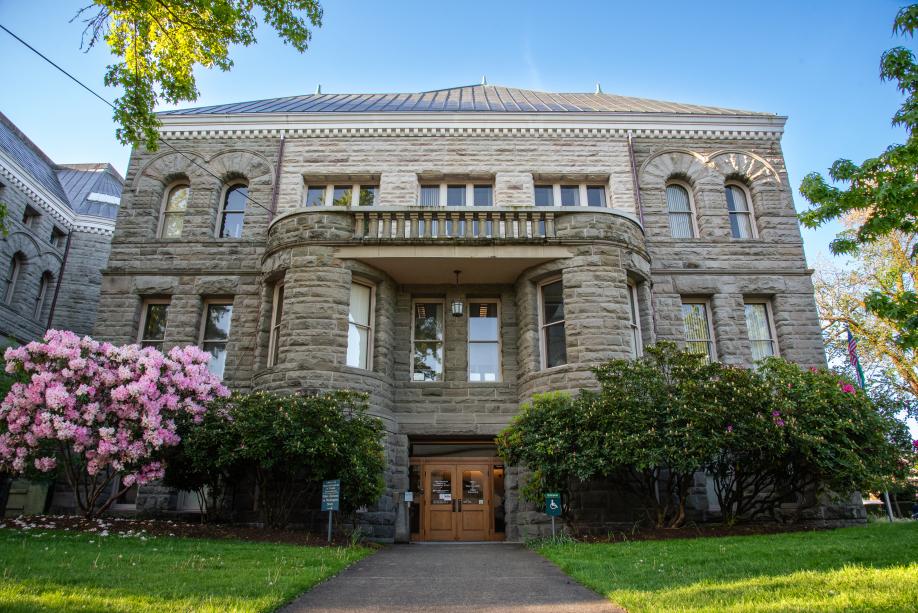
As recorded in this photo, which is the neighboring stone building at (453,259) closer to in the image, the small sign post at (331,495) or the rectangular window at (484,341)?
the rectangular window at (484,341)

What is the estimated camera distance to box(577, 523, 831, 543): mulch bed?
10117mm

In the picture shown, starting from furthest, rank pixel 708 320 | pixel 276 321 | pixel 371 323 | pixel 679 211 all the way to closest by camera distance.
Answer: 1. pixel 679 211
2. pixel 708 320
3. pixel 276 321
4. pixel 371 323

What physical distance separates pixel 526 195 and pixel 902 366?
17065mm

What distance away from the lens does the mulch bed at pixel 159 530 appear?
9.59 m

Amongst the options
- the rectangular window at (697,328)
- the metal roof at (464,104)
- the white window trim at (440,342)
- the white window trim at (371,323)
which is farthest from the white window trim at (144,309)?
the rectangular window at (697,328)

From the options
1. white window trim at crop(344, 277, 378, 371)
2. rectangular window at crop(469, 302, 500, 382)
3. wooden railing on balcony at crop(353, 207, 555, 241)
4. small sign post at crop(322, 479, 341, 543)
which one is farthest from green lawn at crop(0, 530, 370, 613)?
wooden railing on balcony at crop(353, 207, 555, 241)

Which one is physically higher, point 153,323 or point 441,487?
point 153,323

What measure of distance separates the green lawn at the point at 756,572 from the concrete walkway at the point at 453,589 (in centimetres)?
30

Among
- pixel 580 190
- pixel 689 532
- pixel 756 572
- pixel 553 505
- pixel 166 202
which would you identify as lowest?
pixel 756 572

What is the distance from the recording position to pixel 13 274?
19328 mm

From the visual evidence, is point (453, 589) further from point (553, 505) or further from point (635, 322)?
point (635, 322)

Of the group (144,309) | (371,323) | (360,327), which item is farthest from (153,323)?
(371,323)

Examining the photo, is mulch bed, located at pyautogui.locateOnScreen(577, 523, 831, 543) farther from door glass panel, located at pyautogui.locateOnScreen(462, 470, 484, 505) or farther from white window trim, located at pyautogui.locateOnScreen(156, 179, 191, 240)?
white window trim, located at pyautogui.locateOnScreen(156, 179, 191, 240)

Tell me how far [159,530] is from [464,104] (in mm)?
13349
